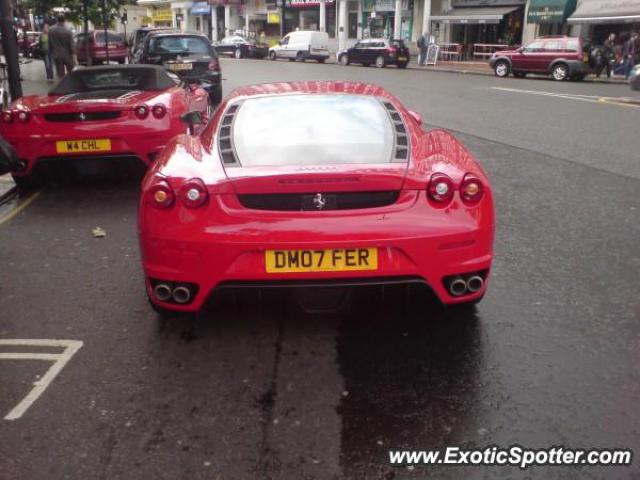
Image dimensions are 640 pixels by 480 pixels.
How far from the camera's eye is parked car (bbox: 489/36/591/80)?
79.7ft

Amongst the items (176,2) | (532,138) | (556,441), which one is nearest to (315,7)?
(176,2)

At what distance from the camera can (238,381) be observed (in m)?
3.16

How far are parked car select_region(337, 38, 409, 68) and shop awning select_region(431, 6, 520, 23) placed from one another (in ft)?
20.1

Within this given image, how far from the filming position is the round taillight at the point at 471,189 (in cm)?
334

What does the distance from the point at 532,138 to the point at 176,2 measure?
230 feet

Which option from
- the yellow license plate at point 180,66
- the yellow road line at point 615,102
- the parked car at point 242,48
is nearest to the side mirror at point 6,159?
the yellow license plate at point 180,66

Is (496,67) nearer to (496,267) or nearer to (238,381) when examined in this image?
(496,267)

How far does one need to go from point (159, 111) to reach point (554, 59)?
21308 millimetres

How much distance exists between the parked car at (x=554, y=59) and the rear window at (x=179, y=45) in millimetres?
14706

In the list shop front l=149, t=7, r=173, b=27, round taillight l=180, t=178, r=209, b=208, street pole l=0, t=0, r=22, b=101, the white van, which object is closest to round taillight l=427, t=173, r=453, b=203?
round taillight l=180, t=178, r=209, b=208

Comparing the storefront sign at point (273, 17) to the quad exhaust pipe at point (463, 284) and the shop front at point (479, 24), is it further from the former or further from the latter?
the quad exhaust pipe at point (463, 284)

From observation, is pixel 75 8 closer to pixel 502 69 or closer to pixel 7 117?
pixel 7 117

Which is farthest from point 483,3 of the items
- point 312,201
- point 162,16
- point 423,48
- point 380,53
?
point 162,16

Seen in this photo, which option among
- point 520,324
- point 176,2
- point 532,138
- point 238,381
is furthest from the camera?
point 176,2
